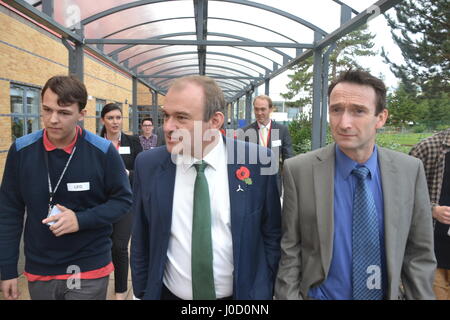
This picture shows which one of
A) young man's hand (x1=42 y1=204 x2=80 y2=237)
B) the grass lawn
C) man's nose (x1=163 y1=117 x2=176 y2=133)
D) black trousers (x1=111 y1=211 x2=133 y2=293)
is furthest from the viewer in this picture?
the grass lawn

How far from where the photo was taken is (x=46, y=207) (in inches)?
91.6

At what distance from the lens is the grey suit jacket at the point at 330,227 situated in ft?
6.06

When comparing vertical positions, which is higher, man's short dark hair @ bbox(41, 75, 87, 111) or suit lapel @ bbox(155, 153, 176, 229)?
man's short dark hair @ bbox(41, 75, 87, 111)

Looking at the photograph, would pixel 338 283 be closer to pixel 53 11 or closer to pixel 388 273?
pixel 388 273

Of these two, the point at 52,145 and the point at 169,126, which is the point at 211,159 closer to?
the point at 169,126

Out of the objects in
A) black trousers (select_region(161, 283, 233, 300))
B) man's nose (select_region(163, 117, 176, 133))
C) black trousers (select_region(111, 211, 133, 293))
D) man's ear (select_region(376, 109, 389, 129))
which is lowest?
black trousers (select_region(111, 211, 133, 293))

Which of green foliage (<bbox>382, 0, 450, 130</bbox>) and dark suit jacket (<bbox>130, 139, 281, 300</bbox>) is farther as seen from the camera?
green foliage (<bbox>382, 0, 450, 130</bbox>)

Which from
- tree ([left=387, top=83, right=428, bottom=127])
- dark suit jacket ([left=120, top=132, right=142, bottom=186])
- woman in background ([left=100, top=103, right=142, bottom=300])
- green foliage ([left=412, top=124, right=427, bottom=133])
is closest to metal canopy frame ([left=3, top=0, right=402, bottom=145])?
green foliage ([left=412, top=124, right=427, bottom=133])

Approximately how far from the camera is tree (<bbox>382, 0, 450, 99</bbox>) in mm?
11469

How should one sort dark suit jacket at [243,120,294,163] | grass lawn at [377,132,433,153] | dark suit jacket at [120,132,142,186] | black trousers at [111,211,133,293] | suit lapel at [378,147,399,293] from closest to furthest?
suit lapel at [378,147,399,293], black trousers at [111,211,133,293], dark suit jacket at [120,132,142,186], dark suit jacket at [243,120,294,163], grass lawn at [377,132,433,153]

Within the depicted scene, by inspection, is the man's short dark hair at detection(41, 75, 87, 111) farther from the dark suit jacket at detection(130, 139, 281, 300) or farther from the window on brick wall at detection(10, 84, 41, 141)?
the window on brick wall at detection(10, 84, 41, 141)

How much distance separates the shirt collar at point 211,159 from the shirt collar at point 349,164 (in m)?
0.60

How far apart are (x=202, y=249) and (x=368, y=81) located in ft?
3.91
